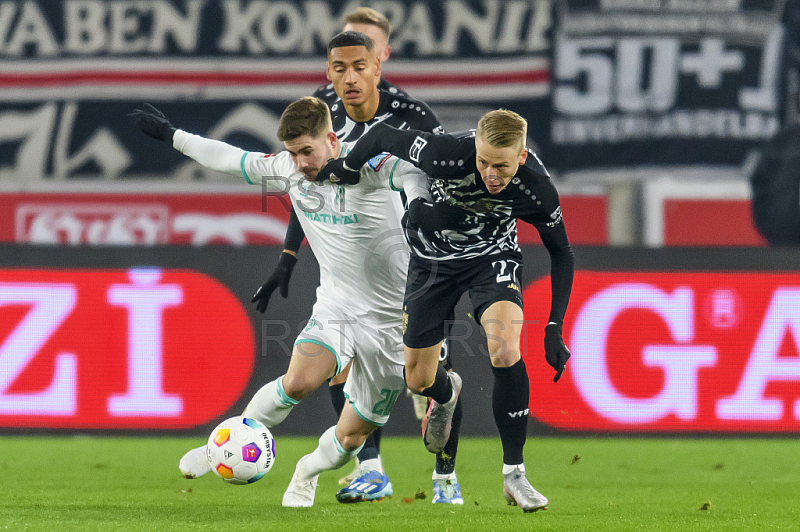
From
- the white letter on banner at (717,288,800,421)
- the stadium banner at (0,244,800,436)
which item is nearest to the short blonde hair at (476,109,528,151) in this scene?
the stadium banner at (0,244,800,436)

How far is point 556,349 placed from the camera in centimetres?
423

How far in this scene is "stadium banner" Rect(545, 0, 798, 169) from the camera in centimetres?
1124

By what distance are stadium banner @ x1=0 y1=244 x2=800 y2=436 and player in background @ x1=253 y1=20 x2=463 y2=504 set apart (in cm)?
164

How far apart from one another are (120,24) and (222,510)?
27.0 ft

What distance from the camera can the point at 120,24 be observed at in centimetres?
1136

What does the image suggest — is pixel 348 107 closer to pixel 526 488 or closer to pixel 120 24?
pixel 526 488

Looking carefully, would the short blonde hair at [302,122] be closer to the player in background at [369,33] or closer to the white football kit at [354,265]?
the white football kit at [354,265]

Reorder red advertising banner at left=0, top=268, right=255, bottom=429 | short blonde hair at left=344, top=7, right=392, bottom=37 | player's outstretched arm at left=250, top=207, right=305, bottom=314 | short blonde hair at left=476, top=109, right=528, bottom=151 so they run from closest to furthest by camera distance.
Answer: short blonde hair at left=476, top=109, right=528, bottom=151 → player's outstretched arm at left=250, top=207, right=305, bottom=314 → short blonde hair at left=344, top=7, right=392, bottom=37 → red advertising banner at left=0, top=268, right=255, bottom=429

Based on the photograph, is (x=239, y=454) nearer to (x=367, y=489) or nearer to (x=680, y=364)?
(x=367, y=489)

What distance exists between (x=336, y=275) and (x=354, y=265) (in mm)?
100

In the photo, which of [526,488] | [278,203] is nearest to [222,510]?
[526,488]

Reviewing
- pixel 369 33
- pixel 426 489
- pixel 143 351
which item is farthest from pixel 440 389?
pixel 143 351

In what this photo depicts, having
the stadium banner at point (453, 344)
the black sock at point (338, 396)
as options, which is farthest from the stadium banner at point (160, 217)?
the black sock at point (338, 396)

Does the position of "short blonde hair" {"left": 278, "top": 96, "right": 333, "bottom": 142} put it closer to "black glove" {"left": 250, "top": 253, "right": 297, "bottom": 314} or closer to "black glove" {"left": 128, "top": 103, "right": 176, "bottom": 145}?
"black glove" {"left": 128, "top": 103, "right": 176, "bottom": 145}
